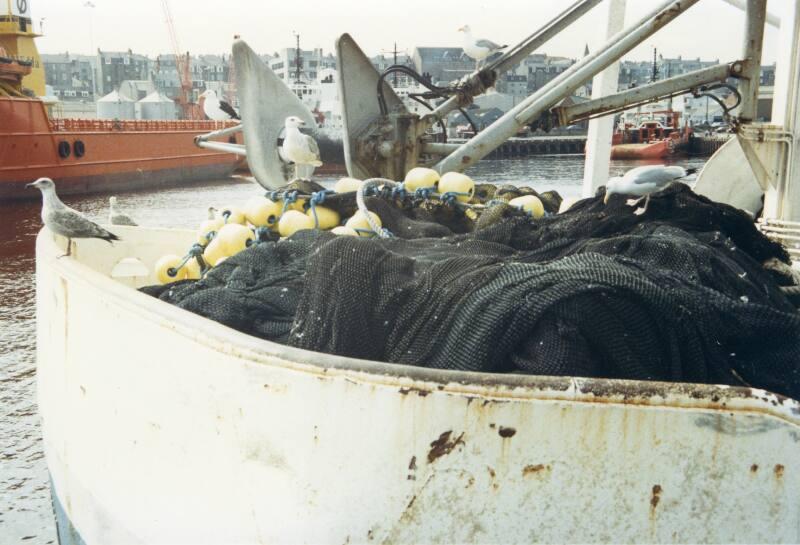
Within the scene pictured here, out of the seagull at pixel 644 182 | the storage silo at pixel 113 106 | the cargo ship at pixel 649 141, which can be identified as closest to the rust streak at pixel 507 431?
the seagull at pixel 644 182

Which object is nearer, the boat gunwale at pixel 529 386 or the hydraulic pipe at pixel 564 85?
the boat gunwale at pixel 529 386

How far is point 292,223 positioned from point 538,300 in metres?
1.86

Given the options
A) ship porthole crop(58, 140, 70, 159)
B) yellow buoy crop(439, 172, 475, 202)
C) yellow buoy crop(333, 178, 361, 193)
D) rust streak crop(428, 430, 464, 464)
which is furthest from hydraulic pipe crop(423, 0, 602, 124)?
ship porthole crop(58, 140, 70, 159)

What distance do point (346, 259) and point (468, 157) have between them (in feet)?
9.66

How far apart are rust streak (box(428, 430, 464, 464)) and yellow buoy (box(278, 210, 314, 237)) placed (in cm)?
194

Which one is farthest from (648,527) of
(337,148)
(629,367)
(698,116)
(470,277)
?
(698,116)

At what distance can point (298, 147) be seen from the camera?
5508mm

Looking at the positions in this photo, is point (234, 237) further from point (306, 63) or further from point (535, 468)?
point (306, 63)

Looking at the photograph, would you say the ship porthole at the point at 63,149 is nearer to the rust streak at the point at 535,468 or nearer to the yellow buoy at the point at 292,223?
the yellow buoy at the point at 292,223

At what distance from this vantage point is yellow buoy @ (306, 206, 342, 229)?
376cm

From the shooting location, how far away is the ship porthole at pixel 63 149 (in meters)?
28.5

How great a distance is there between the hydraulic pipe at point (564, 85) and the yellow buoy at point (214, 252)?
2069mm

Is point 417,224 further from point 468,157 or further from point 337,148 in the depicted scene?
point 337,148

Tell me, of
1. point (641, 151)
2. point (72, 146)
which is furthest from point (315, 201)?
point (641, 151)
